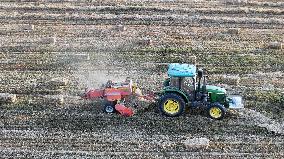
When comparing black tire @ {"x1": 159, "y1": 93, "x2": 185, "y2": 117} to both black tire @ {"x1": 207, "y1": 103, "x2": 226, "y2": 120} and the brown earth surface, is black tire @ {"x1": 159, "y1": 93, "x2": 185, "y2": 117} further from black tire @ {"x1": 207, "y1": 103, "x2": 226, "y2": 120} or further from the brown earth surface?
black tire @ {"x1": 207, "y1": 103, "x2": 226, "y2": 120}

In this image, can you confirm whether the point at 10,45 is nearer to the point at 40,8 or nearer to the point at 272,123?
the point at 40,8

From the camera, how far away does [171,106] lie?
15953 millimetres

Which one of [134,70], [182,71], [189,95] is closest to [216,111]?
[189,95]

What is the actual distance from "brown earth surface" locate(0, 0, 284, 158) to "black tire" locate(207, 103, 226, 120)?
0.59 feet

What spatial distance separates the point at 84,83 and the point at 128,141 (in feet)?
13.0

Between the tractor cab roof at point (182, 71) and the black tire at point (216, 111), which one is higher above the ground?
the tractor cab roof at point (182, 71)

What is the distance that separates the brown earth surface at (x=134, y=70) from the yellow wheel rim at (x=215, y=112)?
0.18 meters

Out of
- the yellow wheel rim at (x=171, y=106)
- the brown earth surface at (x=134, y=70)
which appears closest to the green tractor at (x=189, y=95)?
the yellow wheel rim at (x=171, y=106)

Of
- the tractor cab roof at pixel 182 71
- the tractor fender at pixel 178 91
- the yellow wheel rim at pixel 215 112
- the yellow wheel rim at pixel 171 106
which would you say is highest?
the tractor cab roof at pixel 182 71

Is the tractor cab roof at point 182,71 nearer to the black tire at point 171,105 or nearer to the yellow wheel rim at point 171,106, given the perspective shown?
the black tire at point 171,105

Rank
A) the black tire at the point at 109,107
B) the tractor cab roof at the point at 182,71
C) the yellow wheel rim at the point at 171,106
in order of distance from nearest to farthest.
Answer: the tractor cab roof at the point at 182,71 < the yellow wheel rim at the point at 171,106 < the black tire at the point at 109,107

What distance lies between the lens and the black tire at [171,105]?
619 inches

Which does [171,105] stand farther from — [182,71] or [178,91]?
[182,71]

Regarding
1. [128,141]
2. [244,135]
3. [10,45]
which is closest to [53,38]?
[10,45]
